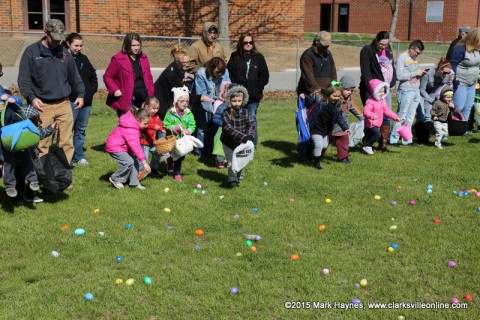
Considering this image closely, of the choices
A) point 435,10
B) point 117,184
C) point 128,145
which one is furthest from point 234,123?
point 435,10

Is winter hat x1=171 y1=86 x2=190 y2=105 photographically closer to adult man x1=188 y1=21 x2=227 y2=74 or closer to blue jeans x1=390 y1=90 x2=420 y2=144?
adult man x1=188 y1=21 x2=227 y2=74

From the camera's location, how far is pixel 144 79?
347 inches

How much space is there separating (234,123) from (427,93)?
15.8 feet

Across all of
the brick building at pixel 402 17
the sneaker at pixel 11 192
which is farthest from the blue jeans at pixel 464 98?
the brick building at pixel 402 17

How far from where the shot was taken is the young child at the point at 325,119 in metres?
8.83

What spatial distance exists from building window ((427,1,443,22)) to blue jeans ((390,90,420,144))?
1212 inches

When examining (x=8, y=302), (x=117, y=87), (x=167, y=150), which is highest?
(x=117, y=87)

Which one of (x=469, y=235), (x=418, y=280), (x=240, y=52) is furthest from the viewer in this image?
(x=240, y=52)

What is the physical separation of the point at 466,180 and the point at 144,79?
16.6 feet

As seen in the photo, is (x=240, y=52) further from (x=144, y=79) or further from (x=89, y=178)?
(x=89, y=178)

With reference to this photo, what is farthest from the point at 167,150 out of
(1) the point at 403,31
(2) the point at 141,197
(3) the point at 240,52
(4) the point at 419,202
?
(1) the point at 403,31

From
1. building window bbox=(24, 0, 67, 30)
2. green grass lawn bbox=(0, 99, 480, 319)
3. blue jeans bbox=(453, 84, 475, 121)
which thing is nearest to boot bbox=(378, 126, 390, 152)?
green grass lawn bbox=(0, 99, 480, 319)

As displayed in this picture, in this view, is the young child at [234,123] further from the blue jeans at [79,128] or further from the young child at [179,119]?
the blue jeans at [79,128]

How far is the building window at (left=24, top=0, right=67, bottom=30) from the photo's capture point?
22.8 m
